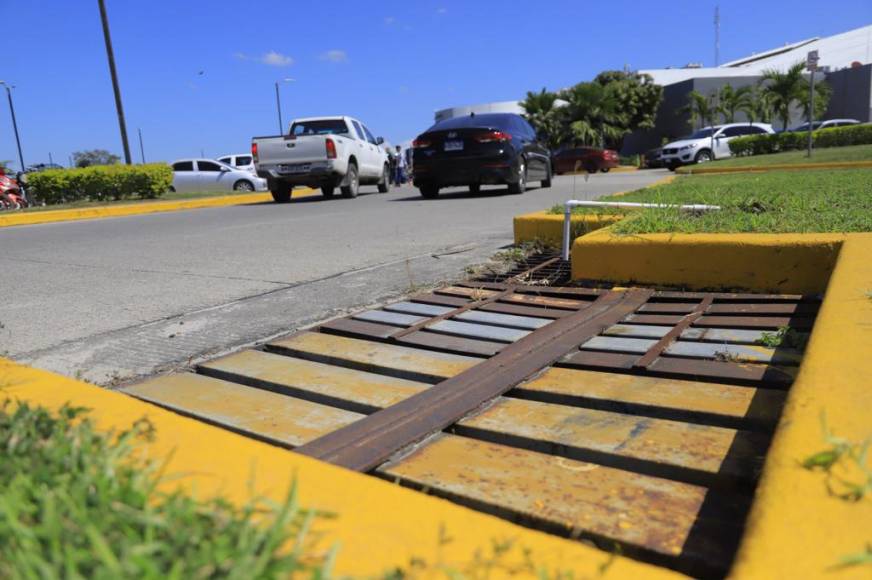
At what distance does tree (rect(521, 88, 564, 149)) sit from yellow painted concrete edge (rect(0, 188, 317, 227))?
33216 mm

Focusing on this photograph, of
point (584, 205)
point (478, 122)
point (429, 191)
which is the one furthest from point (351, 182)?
point (584, 205)

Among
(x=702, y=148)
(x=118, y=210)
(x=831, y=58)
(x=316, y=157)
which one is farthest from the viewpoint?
(x=831, y=58)

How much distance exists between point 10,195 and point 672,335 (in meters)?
19.8

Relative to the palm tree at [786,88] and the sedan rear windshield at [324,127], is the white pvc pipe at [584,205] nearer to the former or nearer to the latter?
the sedan rear windshield at [324,127]

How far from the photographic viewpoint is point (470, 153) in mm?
12289

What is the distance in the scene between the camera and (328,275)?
16.8 ft

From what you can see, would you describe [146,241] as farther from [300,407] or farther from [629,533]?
[629,533]

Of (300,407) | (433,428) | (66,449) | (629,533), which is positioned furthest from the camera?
(300,407)

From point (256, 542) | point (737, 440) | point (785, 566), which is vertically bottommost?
point (737, 440)

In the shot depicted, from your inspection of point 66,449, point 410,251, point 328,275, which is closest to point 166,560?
point 66,449

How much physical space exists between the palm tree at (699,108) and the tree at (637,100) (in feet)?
14.6

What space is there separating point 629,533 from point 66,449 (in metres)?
1.15

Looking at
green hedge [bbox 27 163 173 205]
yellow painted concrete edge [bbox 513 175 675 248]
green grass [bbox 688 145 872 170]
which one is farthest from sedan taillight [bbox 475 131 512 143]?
green hedge [bbox 27 163 173 205]

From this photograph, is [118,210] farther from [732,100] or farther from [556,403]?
[732,100]
